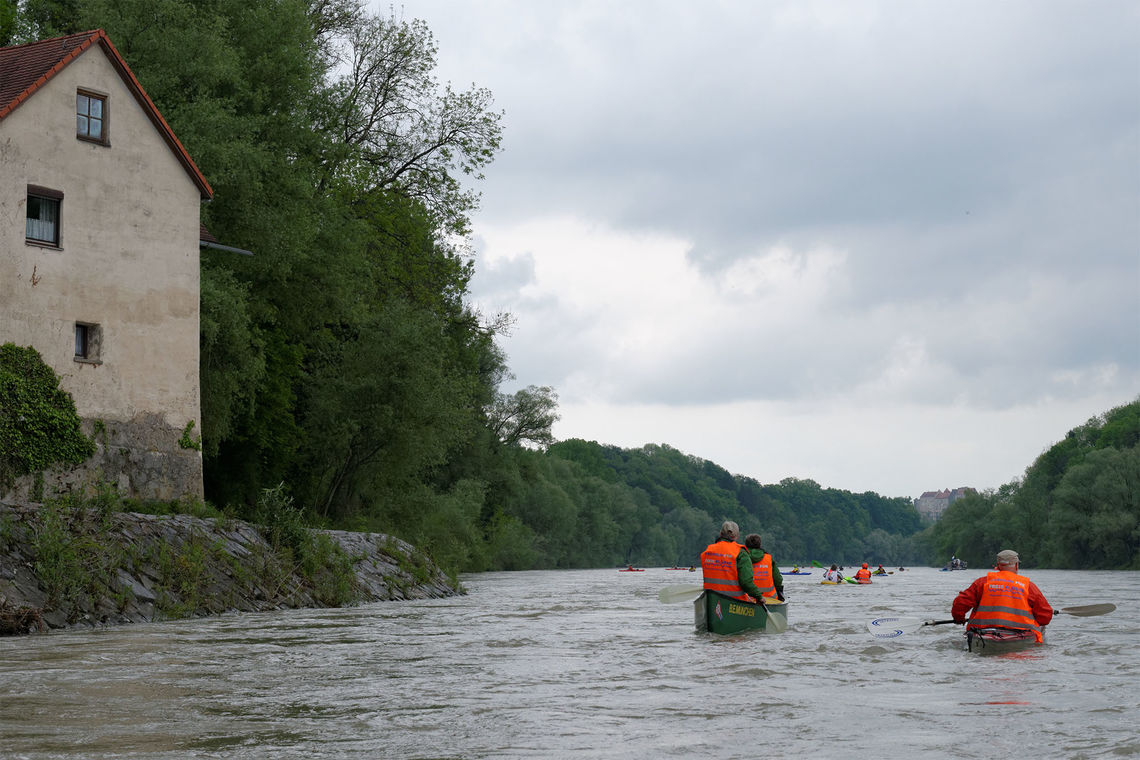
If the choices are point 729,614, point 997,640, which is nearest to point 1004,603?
point 997,640

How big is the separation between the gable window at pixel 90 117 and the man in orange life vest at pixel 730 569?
16045mm

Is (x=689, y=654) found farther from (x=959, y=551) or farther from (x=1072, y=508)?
(x=959, y=551)

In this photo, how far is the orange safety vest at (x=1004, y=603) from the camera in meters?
16.2

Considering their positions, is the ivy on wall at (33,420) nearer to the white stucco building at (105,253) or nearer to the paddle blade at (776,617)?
the white stucco building at (105,253)

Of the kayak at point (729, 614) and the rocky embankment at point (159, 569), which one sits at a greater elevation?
the rocky embankment at point (159, 569)

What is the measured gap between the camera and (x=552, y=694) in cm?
1247

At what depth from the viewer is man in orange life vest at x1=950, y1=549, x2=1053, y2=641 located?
16141 mm

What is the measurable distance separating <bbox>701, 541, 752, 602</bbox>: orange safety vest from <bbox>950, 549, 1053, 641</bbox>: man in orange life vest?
379 cm

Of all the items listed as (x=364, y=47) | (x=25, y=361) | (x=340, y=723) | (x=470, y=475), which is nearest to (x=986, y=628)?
(x=340, y=723)

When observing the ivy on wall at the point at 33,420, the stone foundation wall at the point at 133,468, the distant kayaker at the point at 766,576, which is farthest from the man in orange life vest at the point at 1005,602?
the ivy on wall at the point at 33,420

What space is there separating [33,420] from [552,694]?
16.1 metres

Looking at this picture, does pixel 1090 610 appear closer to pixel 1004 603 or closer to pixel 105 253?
pixel 1004 603

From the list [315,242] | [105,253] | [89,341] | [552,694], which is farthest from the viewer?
[315,242]

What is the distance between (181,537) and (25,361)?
4.65 meters
